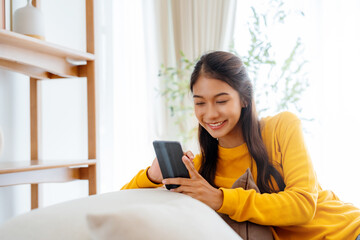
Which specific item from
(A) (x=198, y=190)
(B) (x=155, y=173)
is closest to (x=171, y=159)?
(A) (x=198, y=190)

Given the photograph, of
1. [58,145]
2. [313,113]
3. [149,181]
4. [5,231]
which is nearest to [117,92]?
[58,145]

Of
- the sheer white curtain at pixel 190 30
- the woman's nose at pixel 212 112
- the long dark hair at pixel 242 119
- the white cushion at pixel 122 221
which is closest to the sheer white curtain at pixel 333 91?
the sheer white curtain at pixel 190 30

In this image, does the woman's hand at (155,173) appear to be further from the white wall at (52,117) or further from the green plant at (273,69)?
the green plant at (273,69)

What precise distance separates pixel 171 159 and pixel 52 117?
143 centimetres

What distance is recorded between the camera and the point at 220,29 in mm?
3125

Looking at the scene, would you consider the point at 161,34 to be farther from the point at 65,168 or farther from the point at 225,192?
the point at 225,192

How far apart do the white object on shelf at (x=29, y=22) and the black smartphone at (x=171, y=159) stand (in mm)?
962

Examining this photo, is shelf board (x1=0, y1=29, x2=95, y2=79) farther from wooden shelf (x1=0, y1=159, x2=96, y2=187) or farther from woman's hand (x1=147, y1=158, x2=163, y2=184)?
woman's hand (x1=147, y1=158, x2=163, y2=184)

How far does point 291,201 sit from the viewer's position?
102 centimetres

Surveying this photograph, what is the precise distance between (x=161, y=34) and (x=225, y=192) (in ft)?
8.68

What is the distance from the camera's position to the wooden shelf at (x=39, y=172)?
144 cm

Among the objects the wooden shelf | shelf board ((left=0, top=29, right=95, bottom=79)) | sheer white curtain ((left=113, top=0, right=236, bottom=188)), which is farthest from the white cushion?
sheer white curtain ((left=113, top=0, right=236, bottom=188))

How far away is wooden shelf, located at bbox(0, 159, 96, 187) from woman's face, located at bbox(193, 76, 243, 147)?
0.69 m

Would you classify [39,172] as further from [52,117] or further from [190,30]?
[190,30]
